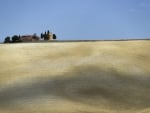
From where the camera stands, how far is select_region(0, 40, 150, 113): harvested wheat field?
6711mm

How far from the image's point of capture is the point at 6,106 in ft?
21.8

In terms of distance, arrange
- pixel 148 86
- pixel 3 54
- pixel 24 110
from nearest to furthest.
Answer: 1. pixel 24 110
2. pixel 148 86
3. pixel 3 54

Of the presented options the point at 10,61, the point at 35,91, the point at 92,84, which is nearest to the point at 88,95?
the point at 92,84

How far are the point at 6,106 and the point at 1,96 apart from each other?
1.29 feet

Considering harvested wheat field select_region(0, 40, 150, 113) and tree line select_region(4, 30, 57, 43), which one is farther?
tree line select_region(4, 30, 57, 43)

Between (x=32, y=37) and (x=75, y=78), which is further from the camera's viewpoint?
(x=32, y=37)

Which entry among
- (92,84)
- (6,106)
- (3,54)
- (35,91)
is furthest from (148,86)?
(3,54)

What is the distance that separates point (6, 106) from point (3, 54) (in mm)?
2495

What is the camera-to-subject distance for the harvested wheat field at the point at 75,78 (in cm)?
671

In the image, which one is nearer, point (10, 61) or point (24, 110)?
point (24, 110)

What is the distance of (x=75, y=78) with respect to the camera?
7.46 metres

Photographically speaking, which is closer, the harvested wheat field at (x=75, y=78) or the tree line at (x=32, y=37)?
the harvested wheat field at (x=75, y=78)

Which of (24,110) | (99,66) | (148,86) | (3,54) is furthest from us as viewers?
(3,54)

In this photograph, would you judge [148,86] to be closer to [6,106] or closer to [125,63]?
[125,63]
